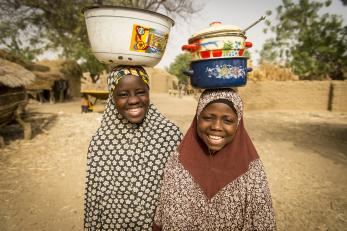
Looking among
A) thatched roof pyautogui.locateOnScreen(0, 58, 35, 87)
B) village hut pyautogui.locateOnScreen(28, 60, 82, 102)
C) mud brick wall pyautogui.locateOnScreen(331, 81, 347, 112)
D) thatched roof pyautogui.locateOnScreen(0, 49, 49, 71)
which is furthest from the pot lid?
village hut pyautogui.locateOnScreen(28, 60, 82, 102)

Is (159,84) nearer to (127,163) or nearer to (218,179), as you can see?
(127,163)

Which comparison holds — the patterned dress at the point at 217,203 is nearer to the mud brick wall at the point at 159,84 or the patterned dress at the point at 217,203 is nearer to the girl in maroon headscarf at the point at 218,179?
the girl in maroon headscarf at the point at 218,179

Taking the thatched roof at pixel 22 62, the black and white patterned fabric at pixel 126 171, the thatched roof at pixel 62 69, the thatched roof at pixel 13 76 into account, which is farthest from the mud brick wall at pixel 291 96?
the thatched roof at pixel 62 69

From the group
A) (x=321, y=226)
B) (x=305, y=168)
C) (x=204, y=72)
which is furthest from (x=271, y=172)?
(x=204, y=72)

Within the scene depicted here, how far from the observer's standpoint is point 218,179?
1.57 meters

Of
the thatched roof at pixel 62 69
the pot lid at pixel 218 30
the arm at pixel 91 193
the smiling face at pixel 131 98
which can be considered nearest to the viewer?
the pot lid at pixel 218 30

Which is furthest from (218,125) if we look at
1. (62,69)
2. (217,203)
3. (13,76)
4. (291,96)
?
(62,69)

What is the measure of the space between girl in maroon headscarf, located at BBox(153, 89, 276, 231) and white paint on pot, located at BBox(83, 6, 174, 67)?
45 cm

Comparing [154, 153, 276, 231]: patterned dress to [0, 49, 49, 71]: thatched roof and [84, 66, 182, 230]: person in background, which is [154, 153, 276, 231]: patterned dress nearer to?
[84, 66, 182, 230]: person in background

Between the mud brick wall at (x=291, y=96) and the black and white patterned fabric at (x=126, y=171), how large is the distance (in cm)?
1043

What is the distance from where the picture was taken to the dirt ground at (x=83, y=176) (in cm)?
304

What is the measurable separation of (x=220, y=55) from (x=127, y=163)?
0.93 m

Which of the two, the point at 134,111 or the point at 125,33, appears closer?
the point at 125,33

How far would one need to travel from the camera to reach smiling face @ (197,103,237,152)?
60.9 inches
